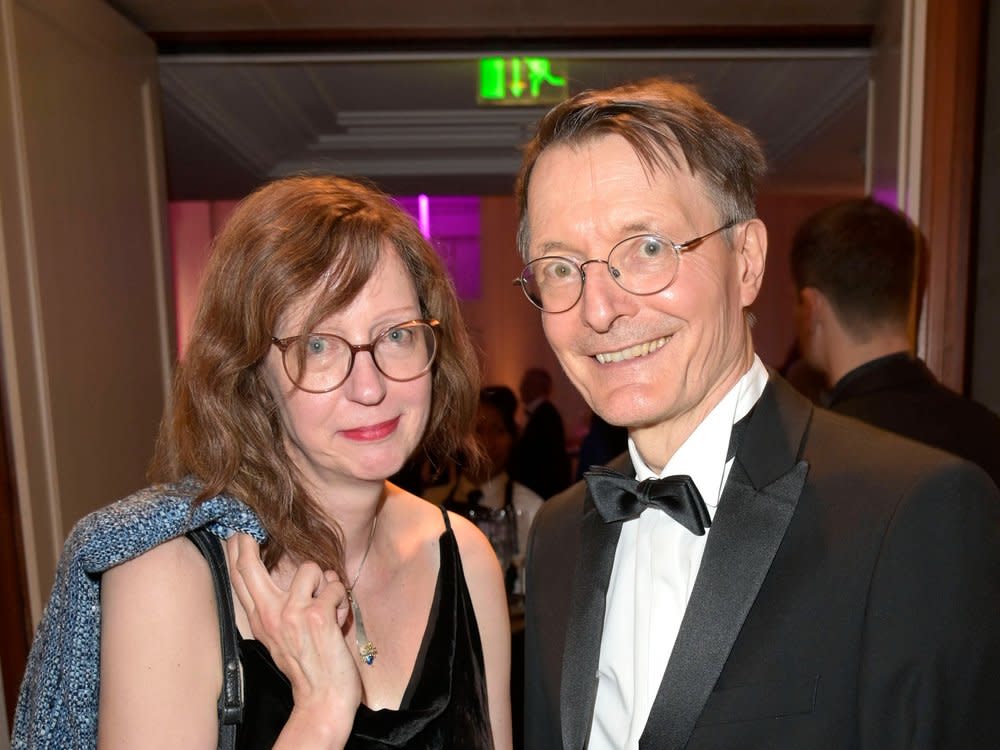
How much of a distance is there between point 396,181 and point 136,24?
3.56m

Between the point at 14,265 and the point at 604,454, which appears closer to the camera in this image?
the point at 14,265

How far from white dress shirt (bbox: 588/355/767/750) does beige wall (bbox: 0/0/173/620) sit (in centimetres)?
175

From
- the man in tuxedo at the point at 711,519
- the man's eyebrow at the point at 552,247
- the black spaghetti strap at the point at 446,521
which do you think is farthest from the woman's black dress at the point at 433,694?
the man's eyebrow at the point at 552,247

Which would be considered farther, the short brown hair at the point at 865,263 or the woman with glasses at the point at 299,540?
the short brown hair at the point at 865,263

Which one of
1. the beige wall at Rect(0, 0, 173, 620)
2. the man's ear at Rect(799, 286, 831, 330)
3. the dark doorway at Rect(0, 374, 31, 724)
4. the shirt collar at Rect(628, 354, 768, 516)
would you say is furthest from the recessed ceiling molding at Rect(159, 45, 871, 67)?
the shirt collar at Rect(628, 354, 768, 516)

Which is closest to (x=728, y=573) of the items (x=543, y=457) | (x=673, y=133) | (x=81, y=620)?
(x=673, y=133)

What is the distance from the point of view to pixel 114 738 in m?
1.35

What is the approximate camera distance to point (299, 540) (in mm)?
1605

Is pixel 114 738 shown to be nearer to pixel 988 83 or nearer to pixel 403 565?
pixel 403 565

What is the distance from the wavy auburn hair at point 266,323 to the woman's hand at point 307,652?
0.50 ft

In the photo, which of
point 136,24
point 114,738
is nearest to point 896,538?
point 114,738

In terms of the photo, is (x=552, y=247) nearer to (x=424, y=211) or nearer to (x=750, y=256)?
(x=750, y=256)

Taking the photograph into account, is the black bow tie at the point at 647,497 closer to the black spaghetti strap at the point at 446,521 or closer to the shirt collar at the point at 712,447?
the shirt collar at the point at 712,447

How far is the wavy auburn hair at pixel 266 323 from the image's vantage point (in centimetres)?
155
